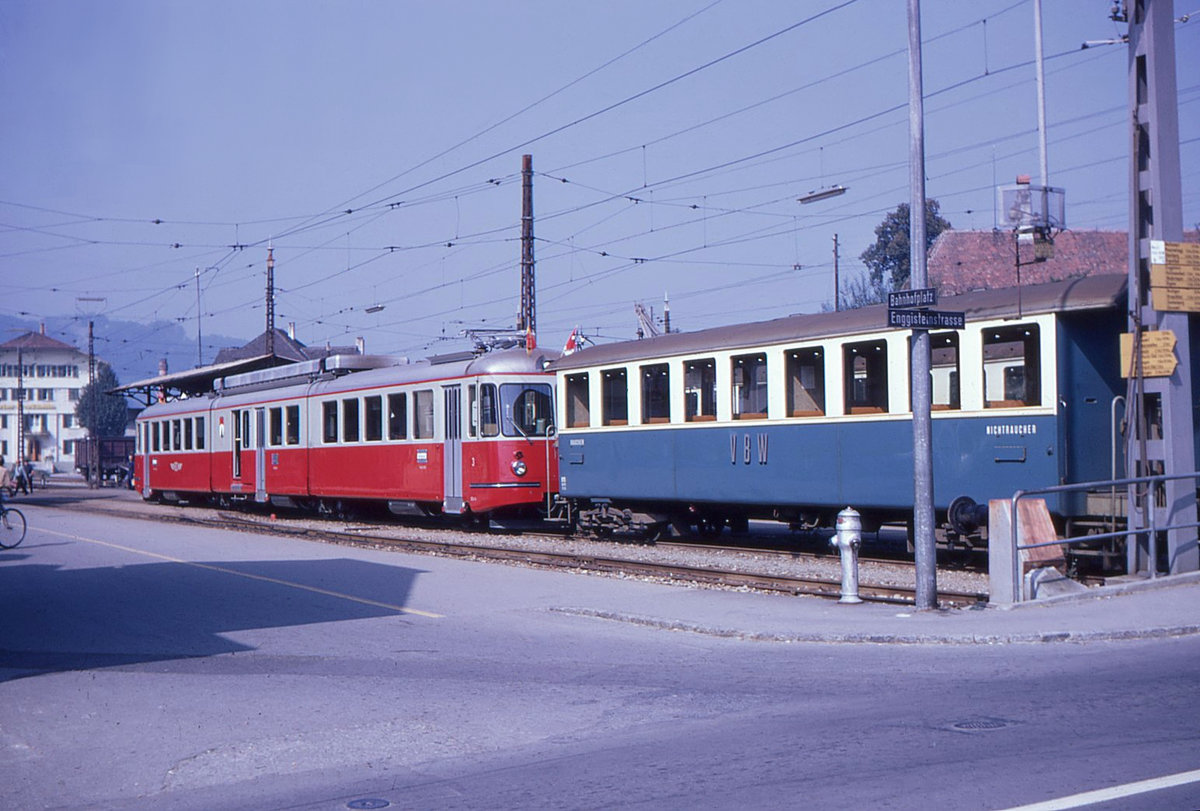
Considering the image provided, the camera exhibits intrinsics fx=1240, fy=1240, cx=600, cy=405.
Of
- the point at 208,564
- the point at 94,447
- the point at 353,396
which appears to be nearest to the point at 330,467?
the point at 353,396

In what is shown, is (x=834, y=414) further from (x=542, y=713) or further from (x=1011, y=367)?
(x=542, y=713)

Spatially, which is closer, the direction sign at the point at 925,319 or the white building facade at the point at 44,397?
the direction sign at the point at 925,319

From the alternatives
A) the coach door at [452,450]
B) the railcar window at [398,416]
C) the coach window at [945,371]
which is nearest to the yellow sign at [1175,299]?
the coach window at [945,371]

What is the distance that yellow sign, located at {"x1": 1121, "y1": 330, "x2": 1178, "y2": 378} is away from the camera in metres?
13.6

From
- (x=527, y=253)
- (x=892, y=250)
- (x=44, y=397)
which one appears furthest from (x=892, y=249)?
(x=44, y=397)

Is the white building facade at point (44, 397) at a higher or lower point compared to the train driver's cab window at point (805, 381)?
higher

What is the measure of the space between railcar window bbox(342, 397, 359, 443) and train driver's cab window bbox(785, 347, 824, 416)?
40.4 ft

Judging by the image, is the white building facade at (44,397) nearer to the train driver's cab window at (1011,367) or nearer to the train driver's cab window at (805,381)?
the train driver's cab window at (805,381)

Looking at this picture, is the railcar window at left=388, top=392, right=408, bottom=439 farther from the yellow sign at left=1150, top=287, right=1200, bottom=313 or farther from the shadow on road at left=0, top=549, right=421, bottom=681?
the yellow sign at left=1150, top=287, right=1200, bottom=313

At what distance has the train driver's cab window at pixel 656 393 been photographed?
20.4 metres

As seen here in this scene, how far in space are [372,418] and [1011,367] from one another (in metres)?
15.1

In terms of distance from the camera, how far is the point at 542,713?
8.29m

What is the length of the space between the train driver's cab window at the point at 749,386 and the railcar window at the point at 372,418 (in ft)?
32.2

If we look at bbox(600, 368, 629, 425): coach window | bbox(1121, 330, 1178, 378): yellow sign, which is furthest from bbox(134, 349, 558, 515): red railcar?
bbox(1121, 330, 1178, 378): yellow sign
